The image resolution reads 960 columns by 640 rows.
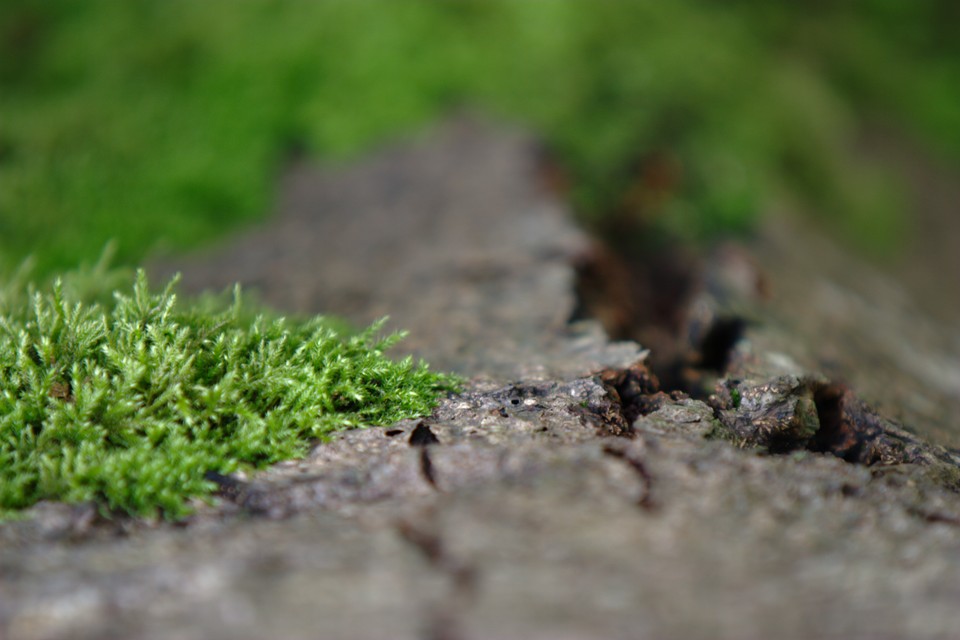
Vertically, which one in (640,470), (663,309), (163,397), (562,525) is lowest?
(562,525)

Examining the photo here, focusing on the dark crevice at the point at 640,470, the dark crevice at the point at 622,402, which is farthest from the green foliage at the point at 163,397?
the dark crevice at the point at 640,470

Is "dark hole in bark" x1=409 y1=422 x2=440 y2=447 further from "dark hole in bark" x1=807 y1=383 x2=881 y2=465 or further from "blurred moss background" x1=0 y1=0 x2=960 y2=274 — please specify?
"blurred moss background" x1=0 y1=0 x2=960 y2=274

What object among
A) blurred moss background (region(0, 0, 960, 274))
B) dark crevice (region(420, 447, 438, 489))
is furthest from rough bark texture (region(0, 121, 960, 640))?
blurred moss background (region(0, 0, 960, 274))

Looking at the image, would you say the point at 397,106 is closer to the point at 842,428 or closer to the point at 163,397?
the point at 163,397

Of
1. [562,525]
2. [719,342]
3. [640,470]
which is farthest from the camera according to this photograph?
[719,342]

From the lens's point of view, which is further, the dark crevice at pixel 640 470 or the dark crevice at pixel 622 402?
the dark crevice at pixel 622 402

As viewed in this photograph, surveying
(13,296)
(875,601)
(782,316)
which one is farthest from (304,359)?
(782,316)

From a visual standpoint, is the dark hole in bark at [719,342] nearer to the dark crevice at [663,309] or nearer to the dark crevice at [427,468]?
the dark crevice at [663,309]

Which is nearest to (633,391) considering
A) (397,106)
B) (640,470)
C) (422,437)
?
(640,470)
